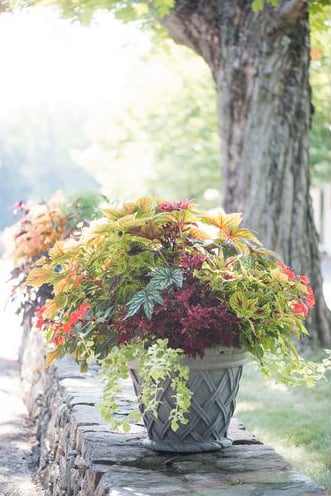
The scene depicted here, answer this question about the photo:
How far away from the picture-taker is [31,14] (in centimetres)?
1122

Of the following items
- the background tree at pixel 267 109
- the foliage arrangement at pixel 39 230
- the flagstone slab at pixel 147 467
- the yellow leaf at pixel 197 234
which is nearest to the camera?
the flagstone slab at pixel 147 467

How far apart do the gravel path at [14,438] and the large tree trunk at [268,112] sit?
304 cm

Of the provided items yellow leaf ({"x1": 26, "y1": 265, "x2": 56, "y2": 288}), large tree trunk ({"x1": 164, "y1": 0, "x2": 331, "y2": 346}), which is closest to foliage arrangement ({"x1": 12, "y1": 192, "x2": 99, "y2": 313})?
large tree trunk ({"x1": 164, "y1": 0, "x2": 331, "y2": 346})

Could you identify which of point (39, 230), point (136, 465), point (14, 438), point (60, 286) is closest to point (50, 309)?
point (60, 286)

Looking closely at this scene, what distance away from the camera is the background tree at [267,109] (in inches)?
363

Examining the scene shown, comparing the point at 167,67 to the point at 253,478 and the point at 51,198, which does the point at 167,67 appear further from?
the point at 253,478

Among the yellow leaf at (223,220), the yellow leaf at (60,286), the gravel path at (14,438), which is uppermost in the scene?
the yellow leaf at (223,220)

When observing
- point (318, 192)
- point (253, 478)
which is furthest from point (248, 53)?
point (318, 192)

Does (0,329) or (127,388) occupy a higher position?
(127,388)

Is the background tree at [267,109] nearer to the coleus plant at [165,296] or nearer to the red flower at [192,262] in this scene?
the coleus plant at [165,296]

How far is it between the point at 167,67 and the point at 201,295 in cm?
2740

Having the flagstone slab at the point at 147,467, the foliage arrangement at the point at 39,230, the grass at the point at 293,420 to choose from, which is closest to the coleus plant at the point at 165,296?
the flagstone slab at the point at 147,467

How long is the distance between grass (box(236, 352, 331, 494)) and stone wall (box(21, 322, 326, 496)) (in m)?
1.02

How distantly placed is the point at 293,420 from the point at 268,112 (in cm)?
401
